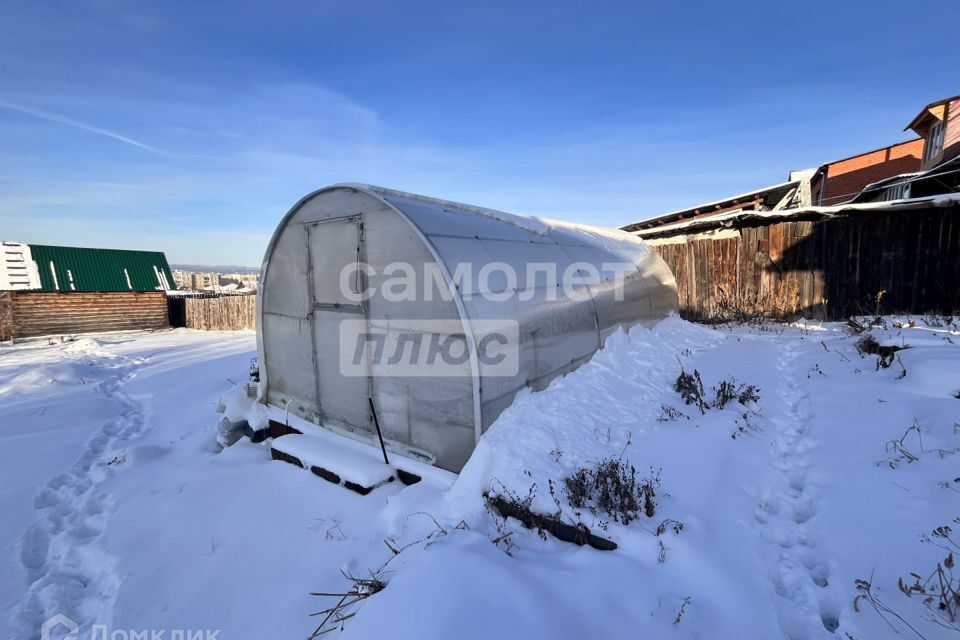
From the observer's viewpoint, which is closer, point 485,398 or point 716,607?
point 716,607

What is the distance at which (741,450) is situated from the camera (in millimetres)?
Answer: 4047

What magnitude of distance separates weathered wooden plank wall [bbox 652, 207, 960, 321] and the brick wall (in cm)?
1916

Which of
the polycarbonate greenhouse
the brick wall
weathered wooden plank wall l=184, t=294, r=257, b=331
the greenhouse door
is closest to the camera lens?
the polycarbonate greenhouse

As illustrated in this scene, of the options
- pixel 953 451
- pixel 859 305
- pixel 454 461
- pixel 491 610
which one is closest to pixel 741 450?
pixel 953 451

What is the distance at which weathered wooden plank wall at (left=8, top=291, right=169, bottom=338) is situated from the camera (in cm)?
1934

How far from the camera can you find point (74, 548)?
374cm

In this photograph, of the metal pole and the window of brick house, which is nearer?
the metal pole

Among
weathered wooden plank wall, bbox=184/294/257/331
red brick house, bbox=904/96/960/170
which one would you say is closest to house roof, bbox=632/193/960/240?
red brick house, bbox=904/96/960/170

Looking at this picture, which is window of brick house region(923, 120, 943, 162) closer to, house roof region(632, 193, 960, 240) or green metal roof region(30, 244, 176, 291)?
house roof region(632, 193, 960, 240)

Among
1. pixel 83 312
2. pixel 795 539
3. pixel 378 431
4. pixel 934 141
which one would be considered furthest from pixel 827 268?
pixel 83 312

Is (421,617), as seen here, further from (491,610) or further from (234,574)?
(234,574)

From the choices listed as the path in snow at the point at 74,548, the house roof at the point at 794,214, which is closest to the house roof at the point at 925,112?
the house roof at the point at 794,214

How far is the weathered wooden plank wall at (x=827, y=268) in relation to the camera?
338 inches

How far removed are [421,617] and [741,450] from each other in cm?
343
